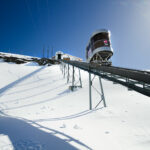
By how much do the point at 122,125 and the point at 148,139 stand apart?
110 cm

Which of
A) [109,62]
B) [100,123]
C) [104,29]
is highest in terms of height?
[104,29]

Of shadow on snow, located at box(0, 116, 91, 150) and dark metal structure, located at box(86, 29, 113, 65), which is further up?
dark metal structure, located at box(86, 29, 113, 65)

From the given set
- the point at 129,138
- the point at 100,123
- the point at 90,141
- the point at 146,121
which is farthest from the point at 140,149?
the point at 146,121

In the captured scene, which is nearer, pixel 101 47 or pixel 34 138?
pixel 34 138

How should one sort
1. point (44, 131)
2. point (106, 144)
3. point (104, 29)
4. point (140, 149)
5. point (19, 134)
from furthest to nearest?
point (104, 29) < point (44, 131) < point (19, 134) < point (106, 144) < point (140, 149)

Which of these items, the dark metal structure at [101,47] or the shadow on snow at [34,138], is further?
the dark metal structure at [101,47]

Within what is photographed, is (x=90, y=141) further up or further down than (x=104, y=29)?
further down

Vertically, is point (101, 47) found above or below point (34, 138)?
above

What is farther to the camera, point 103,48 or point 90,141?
point 103,48

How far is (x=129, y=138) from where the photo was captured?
337 centimetres

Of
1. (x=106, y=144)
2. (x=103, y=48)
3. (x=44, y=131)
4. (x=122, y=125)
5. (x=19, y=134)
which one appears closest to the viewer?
(x=106, y=144)

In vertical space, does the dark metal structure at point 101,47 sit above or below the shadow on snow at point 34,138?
above

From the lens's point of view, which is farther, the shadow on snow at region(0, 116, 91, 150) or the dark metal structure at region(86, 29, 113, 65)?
the dark metal structure at region(86, 29, 113, 65)

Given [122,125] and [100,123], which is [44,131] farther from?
[122,125]
